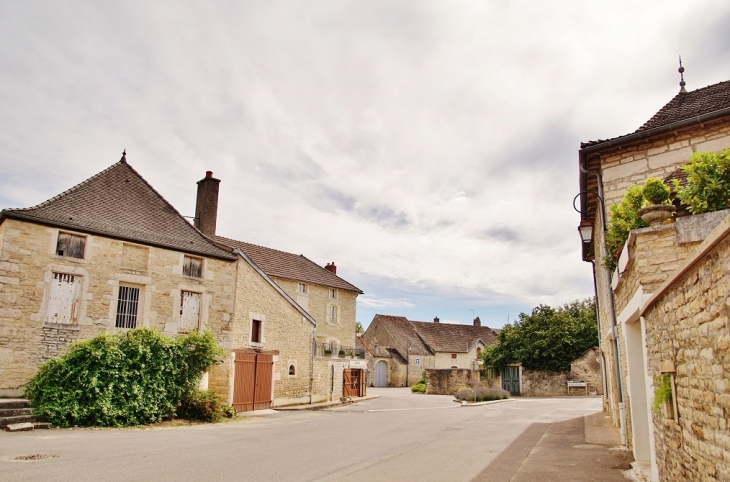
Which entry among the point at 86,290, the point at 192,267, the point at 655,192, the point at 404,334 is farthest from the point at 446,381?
the point at 655,192

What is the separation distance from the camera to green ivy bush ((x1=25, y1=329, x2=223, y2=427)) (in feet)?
41.8

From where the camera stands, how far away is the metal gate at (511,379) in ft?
106

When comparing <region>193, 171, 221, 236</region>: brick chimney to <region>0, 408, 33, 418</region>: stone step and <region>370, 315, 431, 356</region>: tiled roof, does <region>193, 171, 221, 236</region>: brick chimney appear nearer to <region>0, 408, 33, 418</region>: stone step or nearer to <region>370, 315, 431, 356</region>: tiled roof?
<region>0, 408, 33, 418</region>: stone step

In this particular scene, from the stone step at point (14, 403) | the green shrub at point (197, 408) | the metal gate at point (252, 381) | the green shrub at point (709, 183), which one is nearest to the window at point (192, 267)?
the metal gate at point (252, 381)

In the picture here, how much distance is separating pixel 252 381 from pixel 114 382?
22.1 ft

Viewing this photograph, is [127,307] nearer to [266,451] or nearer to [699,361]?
[266,451]

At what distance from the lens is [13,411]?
1262 cm

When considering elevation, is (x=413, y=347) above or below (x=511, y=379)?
above

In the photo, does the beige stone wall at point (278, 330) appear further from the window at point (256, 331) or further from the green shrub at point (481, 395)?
the green shrub at point (481, 395)

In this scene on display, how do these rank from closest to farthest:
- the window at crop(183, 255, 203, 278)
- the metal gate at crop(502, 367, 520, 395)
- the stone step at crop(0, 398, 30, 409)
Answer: the stone step at crop(0, 398, 30, 409) → the window at crop(183, 255, 203, 278) → the metal gate at crop(502, 367, 520, 395)

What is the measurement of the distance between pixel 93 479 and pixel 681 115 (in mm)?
11990

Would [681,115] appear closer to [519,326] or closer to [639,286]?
[639,286]

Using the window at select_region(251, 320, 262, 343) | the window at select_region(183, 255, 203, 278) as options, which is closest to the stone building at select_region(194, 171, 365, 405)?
Answer: the window at select_region(251, 320, 262, 343)

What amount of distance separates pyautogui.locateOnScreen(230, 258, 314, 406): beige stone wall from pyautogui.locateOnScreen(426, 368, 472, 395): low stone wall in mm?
13164
